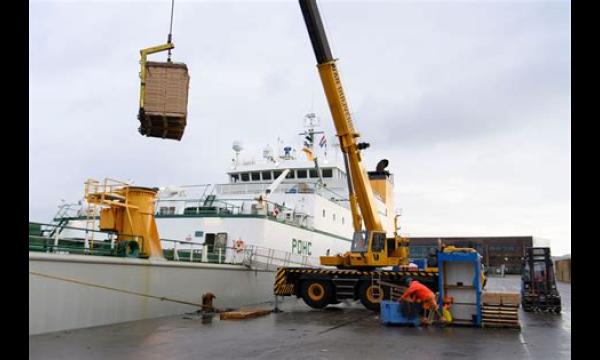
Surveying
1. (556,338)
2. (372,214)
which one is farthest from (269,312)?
(556,338)

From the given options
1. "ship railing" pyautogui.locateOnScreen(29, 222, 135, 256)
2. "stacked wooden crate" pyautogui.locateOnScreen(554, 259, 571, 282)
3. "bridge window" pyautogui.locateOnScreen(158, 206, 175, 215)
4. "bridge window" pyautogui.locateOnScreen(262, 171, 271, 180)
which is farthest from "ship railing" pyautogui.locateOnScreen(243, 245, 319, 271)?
"stacked wooden crate" pyautogui.locateOnScreen(554, 259, 571, 282)

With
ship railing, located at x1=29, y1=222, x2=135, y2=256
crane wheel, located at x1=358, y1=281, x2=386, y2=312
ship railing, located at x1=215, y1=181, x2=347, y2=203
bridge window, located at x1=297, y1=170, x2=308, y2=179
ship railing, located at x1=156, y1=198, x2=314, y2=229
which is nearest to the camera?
ship railing, located at x1=29, y1=222, x2=135, y2=256

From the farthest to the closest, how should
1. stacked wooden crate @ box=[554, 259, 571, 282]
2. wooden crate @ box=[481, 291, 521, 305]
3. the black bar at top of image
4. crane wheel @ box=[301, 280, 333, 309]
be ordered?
stacked wooden crate @ box=[554, 259, 571, 282]
crane wheel @ box=[301, 280, 333, 309]
the black bar at top of image
wooden crate @ box=[481, 291, 521, 305]

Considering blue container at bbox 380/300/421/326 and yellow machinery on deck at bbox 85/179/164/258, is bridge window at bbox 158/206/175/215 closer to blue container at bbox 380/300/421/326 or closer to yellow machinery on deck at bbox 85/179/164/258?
yellow machinery on deck at bbox 85/179/164/258

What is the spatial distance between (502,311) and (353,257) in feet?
16.1

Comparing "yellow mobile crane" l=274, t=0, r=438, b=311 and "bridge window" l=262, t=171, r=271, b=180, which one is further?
"bridge window" l=262, t=171, r=271, b=180

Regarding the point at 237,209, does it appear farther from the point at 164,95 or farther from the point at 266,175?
the point at 164,95

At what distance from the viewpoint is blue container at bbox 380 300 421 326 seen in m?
12.3

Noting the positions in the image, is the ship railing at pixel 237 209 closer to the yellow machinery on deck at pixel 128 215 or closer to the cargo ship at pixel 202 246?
the cargo ship at pixel 202 246

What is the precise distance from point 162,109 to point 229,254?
9.50 metres

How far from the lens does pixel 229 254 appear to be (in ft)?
58.8

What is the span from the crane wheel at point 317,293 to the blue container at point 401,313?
12.9 feet

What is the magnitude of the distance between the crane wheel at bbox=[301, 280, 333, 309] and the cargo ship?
7.69 ft

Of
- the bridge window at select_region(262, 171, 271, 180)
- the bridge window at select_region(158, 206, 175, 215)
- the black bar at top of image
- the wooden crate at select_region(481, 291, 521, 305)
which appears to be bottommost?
the wooden crate at select_region(481, 291, 521, 305)
